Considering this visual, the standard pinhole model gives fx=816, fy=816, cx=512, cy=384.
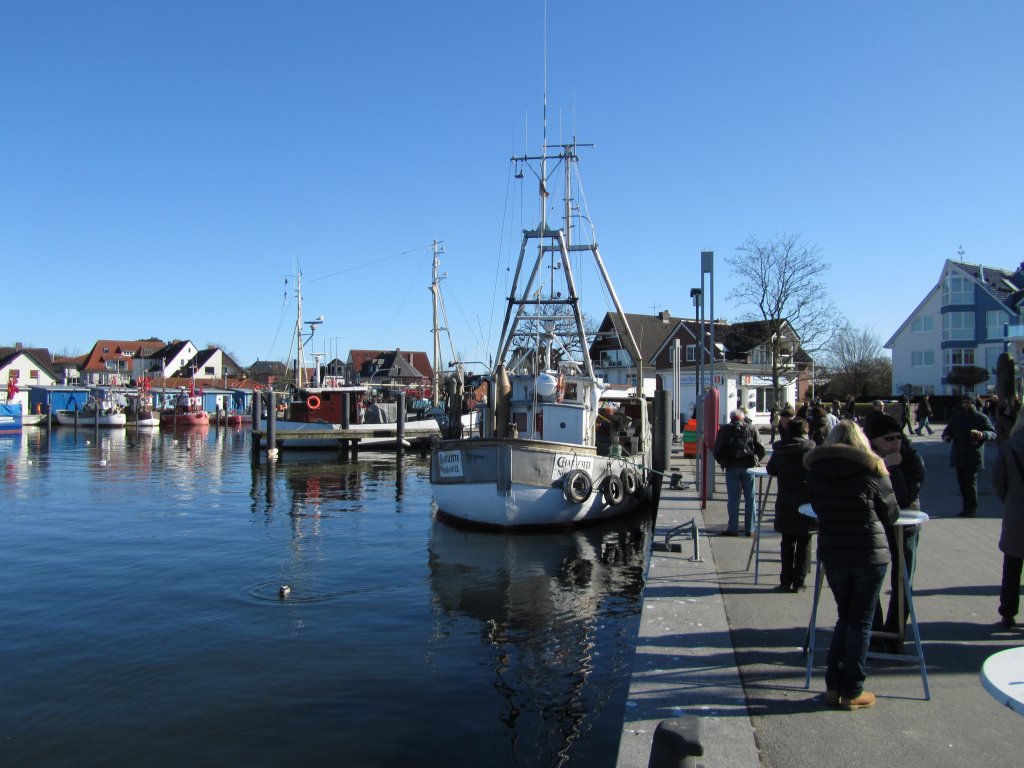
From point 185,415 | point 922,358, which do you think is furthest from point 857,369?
point 185,415

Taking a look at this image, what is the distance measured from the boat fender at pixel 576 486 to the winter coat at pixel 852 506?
10799 mm

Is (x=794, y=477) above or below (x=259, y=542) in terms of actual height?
above

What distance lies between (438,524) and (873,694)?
1375cm

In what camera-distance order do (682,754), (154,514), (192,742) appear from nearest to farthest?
(682,754), (192,742), (154,514)

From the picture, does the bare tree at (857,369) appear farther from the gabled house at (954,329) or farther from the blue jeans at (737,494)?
the blue jeans at (737,494)

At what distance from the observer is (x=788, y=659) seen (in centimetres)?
586

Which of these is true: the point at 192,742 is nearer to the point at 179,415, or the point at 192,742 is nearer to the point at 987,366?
the point at 987,366

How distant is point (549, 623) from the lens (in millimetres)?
9961

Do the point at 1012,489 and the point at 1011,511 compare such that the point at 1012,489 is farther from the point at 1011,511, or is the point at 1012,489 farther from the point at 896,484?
the point at 896,484

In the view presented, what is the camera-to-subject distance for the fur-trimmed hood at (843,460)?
4875 mm

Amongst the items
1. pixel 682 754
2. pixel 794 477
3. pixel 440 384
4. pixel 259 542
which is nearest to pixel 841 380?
pixel 440 384

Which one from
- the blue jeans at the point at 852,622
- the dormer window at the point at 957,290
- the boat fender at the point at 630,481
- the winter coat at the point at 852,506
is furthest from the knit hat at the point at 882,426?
the dormer window at the point at 957,290

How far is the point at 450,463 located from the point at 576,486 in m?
2.60

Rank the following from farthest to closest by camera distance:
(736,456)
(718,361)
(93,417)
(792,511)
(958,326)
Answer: (93,417) → (958,326) → (718,361) → (736,456) → (792,511)
